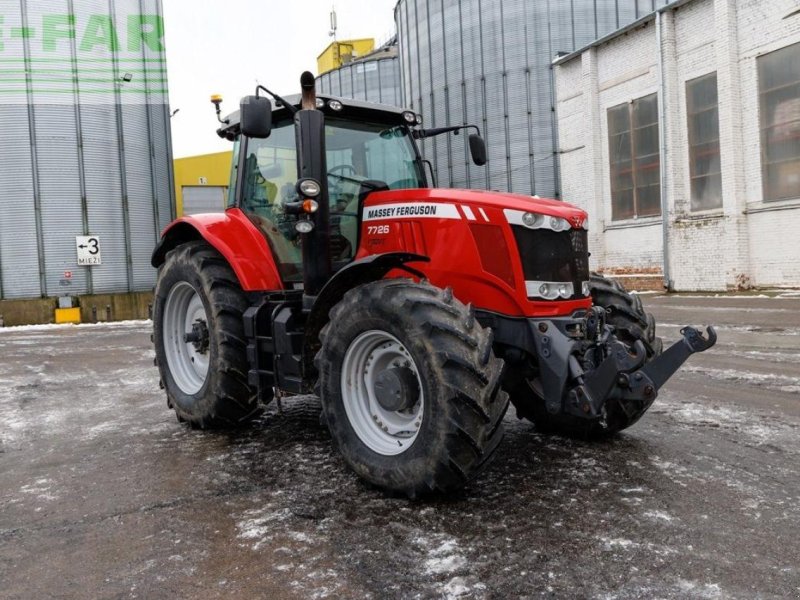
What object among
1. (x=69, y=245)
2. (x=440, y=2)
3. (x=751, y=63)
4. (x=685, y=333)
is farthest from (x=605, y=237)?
(x=685, y=333)

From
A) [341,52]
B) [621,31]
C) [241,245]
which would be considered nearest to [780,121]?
[621,31]

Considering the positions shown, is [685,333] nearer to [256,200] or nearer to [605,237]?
[256,200]

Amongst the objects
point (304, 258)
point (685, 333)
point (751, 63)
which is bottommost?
point (685, 333)

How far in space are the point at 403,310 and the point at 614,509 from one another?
1.38 m

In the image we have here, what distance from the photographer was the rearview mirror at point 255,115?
386 cm

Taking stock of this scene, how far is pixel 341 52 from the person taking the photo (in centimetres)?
4231

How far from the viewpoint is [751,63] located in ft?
57.3

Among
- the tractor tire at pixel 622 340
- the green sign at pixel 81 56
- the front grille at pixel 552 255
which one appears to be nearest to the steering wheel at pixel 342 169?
the front grille at pixel 552 255

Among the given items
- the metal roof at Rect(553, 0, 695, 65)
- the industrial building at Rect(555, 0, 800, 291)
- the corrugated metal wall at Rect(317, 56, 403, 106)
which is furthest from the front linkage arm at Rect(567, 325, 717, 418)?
the corrugated metal wall at Rect(317, 56, 403, 106)

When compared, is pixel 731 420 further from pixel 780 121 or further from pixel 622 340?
pixel 780 121

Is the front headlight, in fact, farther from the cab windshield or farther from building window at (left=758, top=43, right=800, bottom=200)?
building window at (left=758, top=43, right=800, bottom=200)

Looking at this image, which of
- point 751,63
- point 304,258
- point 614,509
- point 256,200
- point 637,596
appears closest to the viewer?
point 637,596

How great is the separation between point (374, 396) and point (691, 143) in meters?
18.3

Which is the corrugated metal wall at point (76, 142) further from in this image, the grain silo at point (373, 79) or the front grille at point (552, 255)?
the front grille at point (552, 255)
